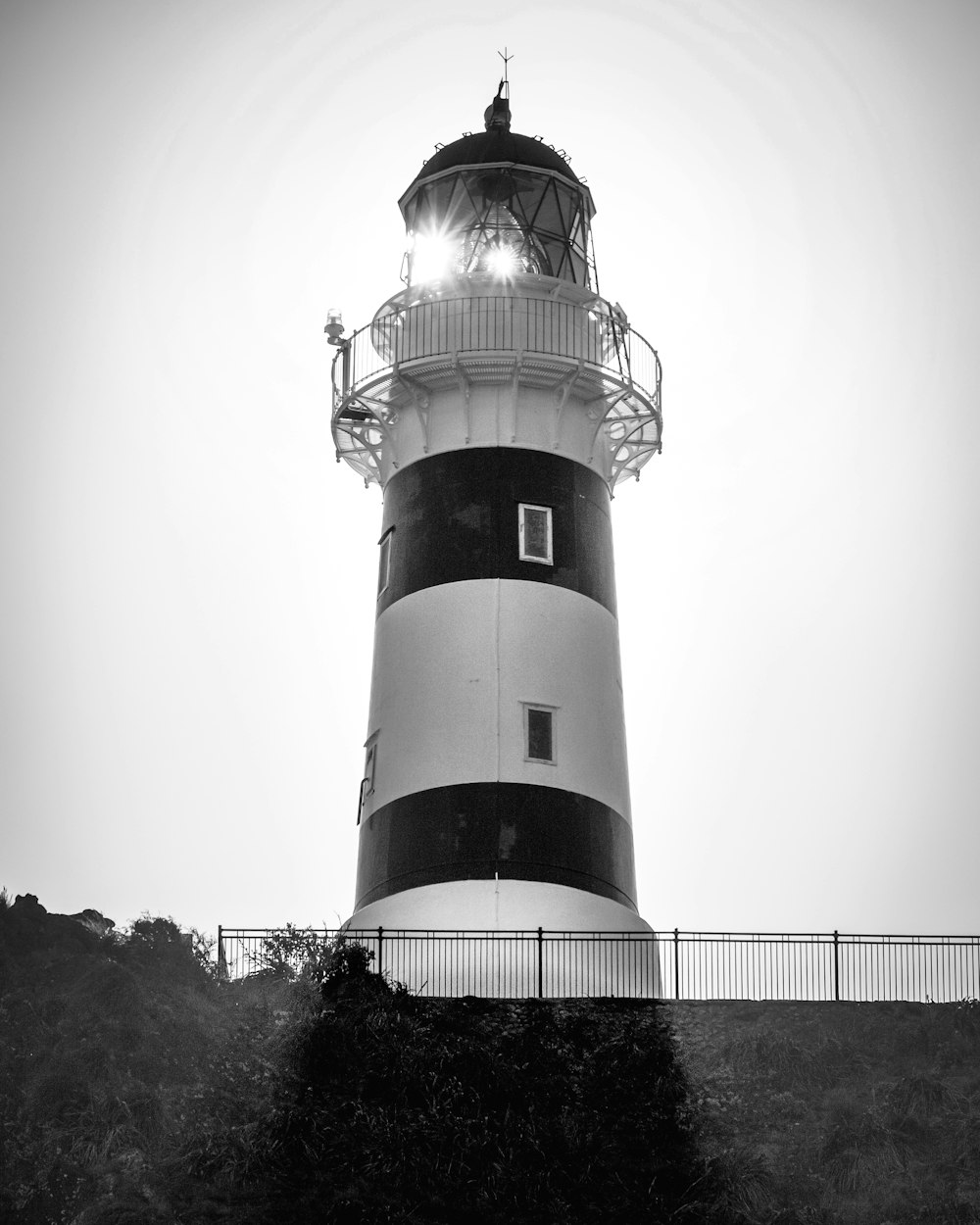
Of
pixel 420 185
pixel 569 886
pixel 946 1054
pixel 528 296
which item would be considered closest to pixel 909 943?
pixel 946 1054

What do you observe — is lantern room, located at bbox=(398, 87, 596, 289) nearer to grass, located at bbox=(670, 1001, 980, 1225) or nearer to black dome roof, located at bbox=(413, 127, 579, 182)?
black dome roof, located at bbox=(413, 127, 579, 182)

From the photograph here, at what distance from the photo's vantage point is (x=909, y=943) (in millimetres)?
35406

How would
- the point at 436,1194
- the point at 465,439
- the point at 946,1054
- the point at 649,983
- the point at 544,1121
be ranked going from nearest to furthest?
1. the point at 436,1194
2. the point at 544,1121
3. the point at 946,1054
4. the point at 649,983
5. the point at 465,439

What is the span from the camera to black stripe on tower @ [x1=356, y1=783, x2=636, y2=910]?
36.5 m

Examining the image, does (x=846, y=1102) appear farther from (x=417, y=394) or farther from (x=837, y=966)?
(x=417, y=394)

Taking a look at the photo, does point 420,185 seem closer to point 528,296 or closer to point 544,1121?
point 528,296

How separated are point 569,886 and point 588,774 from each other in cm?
205

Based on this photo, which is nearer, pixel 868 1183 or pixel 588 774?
pixel 868 1183

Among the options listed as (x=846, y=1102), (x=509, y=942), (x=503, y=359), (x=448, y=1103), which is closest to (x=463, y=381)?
(x=503, y=359)

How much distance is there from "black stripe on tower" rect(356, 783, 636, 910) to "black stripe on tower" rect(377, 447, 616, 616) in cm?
383

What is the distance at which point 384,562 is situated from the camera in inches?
1588

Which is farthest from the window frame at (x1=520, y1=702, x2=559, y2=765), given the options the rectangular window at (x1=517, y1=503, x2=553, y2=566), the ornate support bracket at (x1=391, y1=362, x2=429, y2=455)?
the ornate support bracket at (x1=391, y1=362, x2=429, y2=455)

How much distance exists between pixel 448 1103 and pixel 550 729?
8302 mm

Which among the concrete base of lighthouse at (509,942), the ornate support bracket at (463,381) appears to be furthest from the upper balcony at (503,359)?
the concrete base of lighthouse at (509,942)
